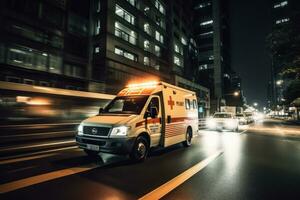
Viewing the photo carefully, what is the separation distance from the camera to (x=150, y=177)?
5.20 metres

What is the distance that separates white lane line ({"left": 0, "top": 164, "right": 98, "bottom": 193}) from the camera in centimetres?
436

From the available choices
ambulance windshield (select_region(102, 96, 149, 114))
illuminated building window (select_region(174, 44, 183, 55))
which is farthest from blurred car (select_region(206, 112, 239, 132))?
illuminated building window (select_region(174, 44, 183, 55))

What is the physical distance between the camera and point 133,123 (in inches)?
248

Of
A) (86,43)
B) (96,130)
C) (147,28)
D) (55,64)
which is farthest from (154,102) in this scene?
(147,28)

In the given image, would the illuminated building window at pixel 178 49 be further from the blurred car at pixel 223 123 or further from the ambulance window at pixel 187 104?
the ambulance window at pixel 187 104

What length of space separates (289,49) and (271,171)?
1618cm

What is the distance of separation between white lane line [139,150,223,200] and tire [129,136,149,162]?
1.56m

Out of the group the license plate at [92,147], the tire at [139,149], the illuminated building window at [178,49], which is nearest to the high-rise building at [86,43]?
the illuminated building window at [178,49]

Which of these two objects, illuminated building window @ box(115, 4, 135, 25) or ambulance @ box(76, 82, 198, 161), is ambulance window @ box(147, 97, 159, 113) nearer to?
ambulance @ box(76, 82, 198, 161)

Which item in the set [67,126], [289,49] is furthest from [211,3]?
[67,126]

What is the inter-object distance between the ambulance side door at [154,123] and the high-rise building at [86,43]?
1305cm

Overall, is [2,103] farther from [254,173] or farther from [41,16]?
[41,16]

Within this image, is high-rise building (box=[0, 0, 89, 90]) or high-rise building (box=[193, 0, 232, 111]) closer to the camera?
high-rise building (box=[0, 0, 89, 90])

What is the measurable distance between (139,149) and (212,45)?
287 ft
